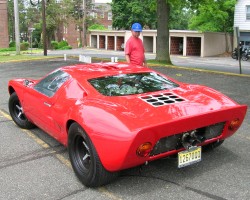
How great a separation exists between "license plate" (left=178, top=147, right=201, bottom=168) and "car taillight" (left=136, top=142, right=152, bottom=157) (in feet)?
1.46

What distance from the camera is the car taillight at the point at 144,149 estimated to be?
3231 mm

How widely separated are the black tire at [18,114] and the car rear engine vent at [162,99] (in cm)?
248

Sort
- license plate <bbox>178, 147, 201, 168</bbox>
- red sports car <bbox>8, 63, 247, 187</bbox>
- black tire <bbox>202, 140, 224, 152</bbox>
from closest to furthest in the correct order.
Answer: red sports car <bbox>8, 63, 247, 187</bbox> → license plate <bbox>178, 147, 201, 168</bbox> → black tire <bbox>202, 140, 224, 152</bbox>

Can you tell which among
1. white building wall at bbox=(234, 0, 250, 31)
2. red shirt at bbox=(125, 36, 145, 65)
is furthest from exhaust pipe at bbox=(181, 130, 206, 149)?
white building wall at bbox=(234, 0, 250, 31)

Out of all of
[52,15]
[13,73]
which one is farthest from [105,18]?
[13,73]

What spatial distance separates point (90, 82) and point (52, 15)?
2128 inches

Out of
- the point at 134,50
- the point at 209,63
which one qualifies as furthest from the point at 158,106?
the point at 209,63

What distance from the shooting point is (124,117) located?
3.39 m

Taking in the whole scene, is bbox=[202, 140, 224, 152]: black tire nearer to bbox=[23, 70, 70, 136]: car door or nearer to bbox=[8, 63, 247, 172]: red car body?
bbox=[8, 63, 247, 172]: red car body

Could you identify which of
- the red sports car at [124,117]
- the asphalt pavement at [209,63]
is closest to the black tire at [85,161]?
the red sports car at [124,117]

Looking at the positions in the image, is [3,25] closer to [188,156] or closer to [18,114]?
[18,114]

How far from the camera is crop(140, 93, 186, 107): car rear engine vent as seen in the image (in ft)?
12.5

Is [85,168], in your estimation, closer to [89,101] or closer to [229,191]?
[89,101]

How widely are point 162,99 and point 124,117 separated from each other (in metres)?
0.74
